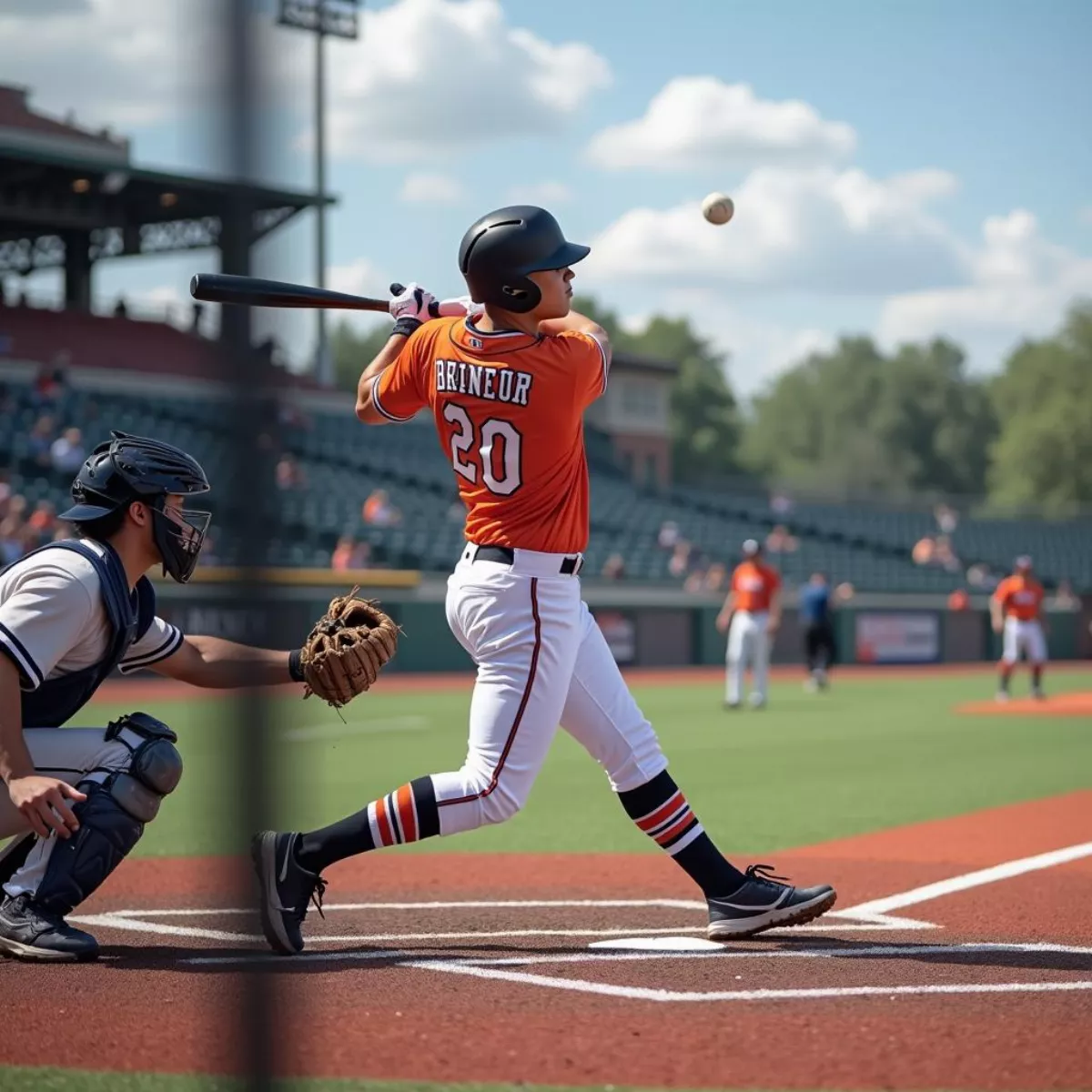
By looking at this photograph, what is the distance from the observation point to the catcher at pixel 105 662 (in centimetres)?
436

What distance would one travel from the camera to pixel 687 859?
4.84 meters

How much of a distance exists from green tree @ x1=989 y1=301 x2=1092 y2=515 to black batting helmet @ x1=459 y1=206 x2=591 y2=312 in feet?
217

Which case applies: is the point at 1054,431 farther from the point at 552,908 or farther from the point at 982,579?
the point at 552,908

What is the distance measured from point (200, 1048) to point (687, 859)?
1.82 m

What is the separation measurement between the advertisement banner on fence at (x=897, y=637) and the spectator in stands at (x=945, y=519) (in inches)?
381

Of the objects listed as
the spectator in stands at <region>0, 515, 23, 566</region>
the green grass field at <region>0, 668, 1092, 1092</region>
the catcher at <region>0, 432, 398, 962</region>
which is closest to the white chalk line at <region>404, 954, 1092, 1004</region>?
the green grass field at <region>0, 668, 1092, 1092</region>

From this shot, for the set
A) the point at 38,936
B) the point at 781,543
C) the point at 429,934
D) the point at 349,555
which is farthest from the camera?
the point at 781,543

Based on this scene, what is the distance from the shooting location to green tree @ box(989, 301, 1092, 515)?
7225 cm

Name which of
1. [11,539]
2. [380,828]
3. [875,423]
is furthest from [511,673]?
[875,423]

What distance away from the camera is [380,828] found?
175 inches

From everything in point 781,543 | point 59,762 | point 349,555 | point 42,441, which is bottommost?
point 59,762

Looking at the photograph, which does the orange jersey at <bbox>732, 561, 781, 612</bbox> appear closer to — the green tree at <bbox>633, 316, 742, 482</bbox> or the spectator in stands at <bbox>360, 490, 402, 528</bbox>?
the spectator in stands at <bbox>360, 490, 402, 528</bbox>

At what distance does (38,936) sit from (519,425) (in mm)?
1952

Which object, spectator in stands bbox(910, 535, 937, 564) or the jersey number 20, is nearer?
the jersey number 20
